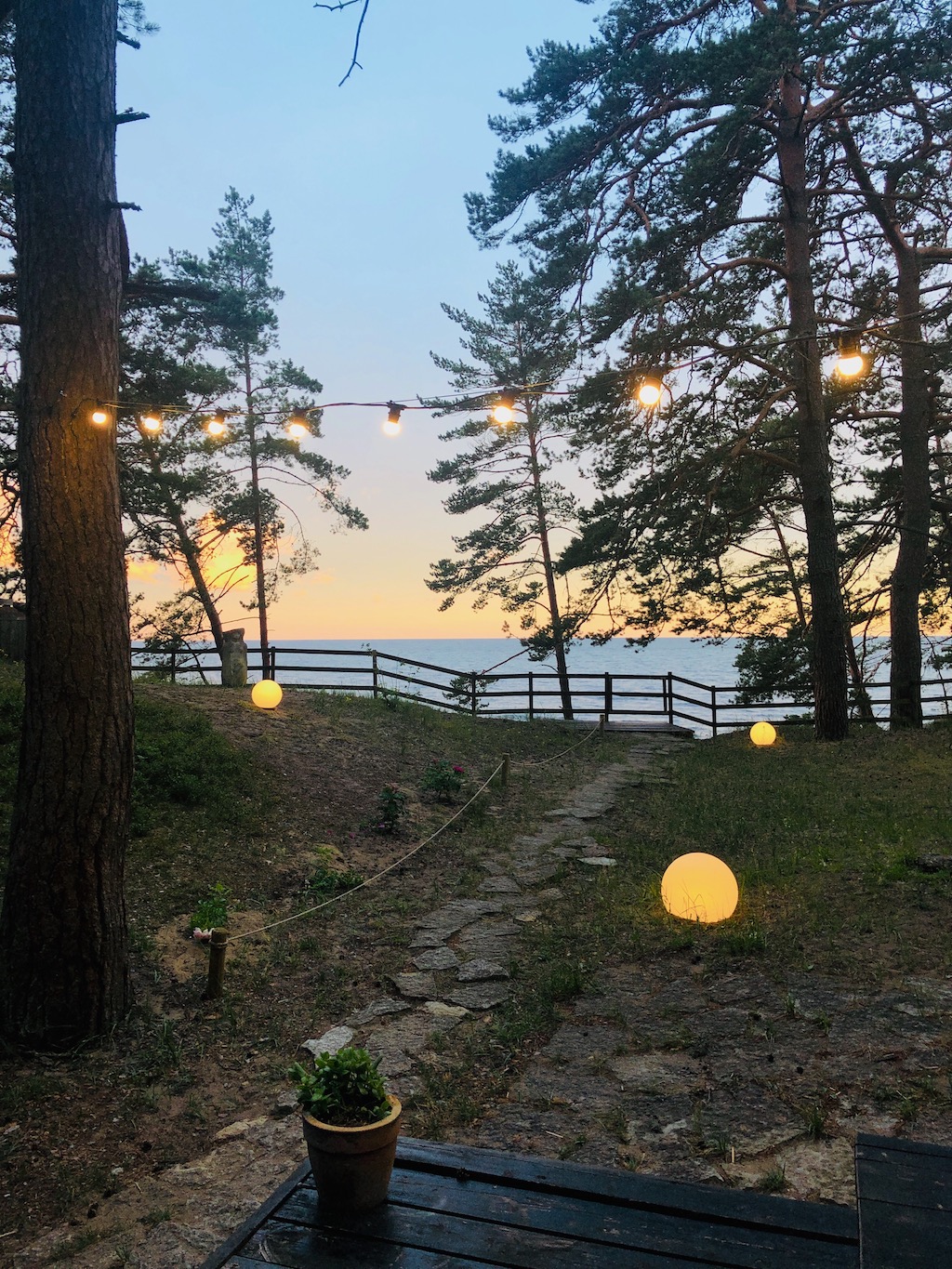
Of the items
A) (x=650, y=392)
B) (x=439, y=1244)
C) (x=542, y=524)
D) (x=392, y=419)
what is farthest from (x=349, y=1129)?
(x=542, y=524)

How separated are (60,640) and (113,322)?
1971 mm

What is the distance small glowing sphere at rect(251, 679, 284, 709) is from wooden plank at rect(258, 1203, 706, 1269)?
9178 millimetres

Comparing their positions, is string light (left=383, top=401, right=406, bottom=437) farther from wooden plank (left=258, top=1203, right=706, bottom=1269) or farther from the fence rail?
the fence rail

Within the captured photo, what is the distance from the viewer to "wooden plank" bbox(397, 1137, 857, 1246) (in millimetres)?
1966

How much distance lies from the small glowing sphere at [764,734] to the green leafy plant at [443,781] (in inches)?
237

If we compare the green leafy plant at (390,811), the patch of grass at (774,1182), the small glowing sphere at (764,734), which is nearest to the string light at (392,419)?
the green leafy plant at (390,811)

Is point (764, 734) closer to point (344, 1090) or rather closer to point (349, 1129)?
point (344, 1090)

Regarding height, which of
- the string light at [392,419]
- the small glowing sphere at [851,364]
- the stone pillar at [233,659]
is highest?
the small glowing sphere at [851,364]

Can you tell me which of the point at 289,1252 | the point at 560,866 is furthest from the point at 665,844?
the point at 289,1252

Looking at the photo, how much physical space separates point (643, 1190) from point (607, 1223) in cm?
17

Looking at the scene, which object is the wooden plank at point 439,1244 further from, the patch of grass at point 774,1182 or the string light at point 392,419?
the string light at point 392,419

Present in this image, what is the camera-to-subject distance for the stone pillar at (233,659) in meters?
13.7

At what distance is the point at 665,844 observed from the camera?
23.6 ft

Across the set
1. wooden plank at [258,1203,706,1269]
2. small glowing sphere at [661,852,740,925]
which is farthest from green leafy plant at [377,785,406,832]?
wooden plank at [258,1203,706,1269]
